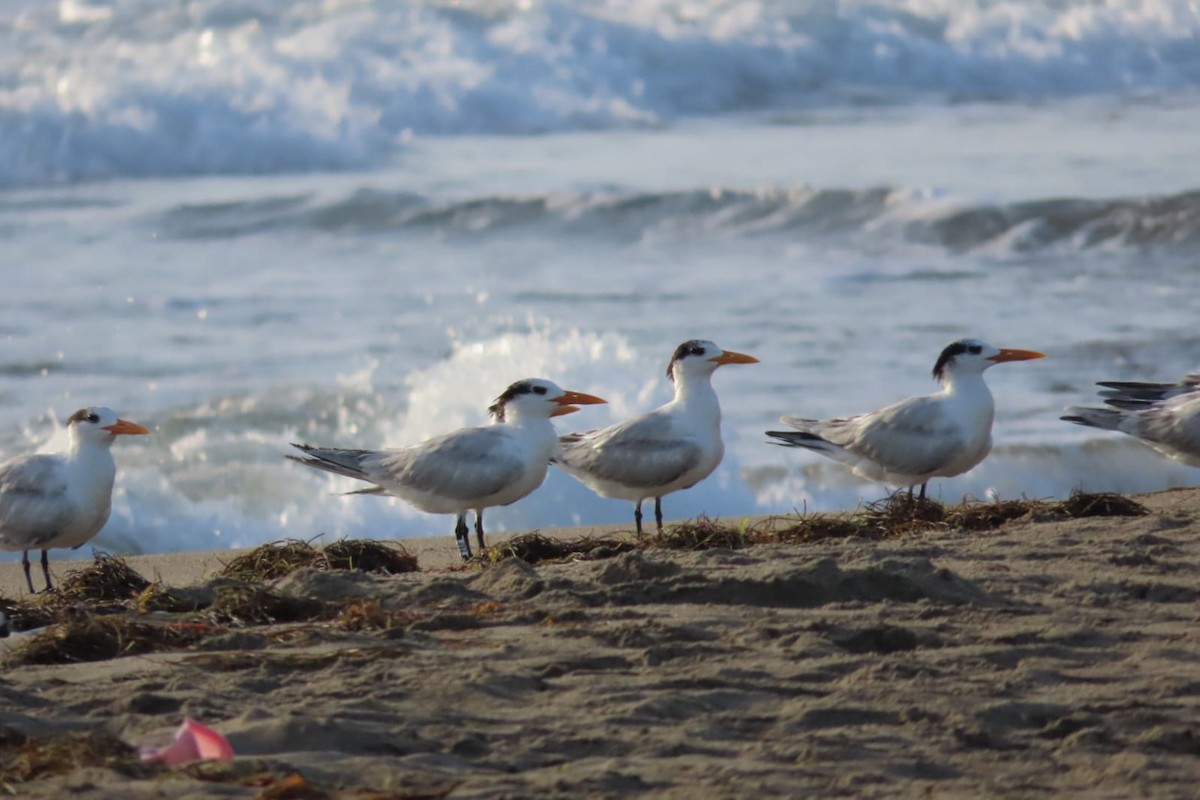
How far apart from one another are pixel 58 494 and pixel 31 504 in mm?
120

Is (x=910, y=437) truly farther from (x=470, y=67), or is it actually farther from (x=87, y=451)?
(x=470, y=67)

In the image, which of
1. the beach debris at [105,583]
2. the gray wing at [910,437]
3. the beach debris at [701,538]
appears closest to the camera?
the beach debris at [105,583]

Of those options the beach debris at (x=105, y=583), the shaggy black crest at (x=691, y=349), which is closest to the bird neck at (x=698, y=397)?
the shaggy black crest at (x=691, y=349)

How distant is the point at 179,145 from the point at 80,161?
1.09 m

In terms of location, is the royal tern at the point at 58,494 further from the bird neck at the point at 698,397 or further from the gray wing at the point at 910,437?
the gray wing at the point at 910,437

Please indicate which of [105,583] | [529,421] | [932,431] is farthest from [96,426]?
[932,431]

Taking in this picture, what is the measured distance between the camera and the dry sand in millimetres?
3623

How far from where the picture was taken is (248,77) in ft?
67.1

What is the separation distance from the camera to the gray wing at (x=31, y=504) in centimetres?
682

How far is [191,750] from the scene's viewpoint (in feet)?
11.7

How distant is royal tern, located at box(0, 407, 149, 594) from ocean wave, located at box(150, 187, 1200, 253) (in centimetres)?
881

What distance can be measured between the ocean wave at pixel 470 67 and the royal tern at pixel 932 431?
12.3 metres

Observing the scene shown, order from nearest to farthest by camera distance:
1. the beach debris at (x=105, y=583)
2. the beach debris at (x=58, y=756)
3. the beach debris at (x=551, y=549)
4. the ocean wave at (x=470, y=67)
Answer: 1. the beach debris at (x=58, y=756)
2. the beach debris at (x=105, y=583)
3. the beach debris at (x=551, y=549)
4. the ocean wave at (x=470, y=67)

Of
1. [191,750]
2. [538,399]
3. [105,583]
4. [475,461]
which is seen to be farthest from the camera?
[538,399]
